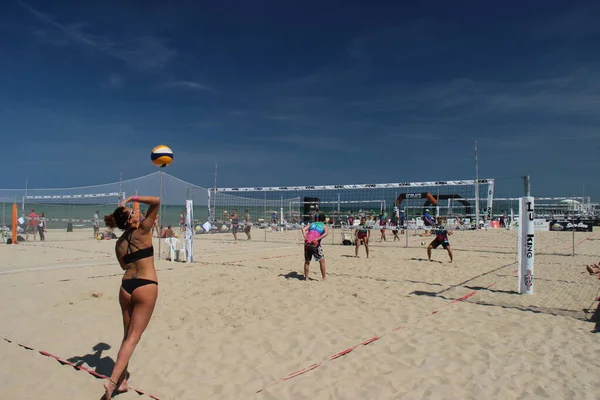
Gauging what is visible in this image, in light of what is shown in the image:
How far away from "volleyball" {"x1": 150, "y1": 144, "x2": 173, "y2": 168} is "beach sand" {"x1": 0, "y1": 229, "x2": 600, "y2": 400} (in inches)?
77.9

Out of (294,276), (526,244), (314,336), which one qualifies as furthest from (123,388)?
(526,244)

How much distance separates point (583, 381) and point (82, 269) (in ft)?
29.0

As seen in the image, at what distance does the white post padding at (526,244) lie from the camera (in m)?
6.49

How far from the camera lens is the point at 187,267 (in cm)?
945

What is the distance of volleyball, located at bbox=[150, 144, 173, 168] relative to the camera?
6719 millimetres

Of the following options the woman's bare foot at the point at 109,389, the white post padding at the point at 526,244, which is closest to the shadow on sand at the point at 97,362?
the woman's bare foot at the point at 109,389

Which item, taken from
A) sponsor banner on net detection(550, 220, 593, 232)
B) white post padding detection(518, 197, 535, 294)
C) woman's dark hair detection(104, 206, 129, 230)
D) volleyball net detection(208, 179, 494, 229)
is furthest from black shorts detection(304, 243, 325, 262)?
sponsor banner on net detection(550, 220, 593, 232)

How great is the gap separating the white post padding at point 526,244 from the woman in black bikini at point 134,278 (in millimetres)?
5573

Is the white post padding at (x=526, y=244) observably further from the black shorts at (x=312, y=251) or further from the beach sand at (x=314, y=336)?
the black shorts at (x=312, y=251)

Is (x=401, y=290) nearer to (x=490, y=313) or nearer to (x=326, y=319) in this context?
(x=490, y=313)

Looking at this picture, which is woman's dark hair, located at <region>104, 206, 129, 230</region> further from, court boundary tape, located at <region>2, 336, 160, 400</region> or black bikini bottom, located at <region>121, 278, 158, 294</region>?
court boundary tape, located at <region>2, 336, 160, 400</region>

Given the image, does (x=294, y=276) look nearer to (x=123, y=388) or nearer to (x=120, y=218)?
(x=123, y=388)

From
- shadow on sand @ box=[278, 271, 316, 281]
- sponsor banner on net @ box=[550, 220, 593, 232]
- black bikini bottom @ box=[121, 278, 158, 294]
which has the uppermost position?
black bikini bottom @ box=[121, 278, 158, 294]

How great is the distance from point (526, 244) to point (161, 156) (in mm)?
5768
